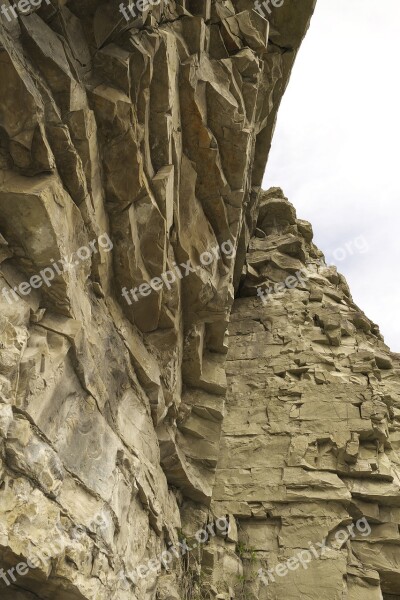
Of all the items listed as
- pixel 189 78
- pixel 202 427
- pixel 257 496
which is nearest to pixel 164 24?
pixel 189 78

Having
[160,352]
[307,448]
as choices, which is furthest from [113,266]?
[307,448]

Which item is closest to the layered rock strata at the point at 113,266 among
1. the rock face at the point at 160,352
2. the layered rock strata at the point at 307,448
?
the rock face at the point at 160,352

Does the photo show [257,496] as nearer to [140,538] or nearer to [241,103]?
[140,538]

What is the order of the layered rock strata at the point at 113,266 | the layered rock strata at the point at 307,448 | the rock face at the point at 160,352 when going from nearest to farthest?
the layered rock strata at the point at 113,266
the rock face at the point at 160,352
the layered rock strata at the point at 307,448

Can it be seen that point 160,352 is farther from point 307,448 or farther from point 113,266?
point 307,448

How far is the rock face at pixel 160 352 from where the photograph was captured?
496 centimetres

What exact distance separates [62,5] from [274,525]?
8.47 metres

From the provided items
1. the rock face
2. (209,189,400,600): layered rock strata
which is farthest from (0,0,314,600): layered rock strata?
(209,189,400,600): layered rock strata

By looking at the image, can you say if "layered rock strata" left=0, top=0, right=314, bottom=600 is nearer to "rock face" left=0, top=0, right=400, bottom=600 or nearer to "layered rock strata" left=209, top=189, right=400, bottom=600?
"rock face" left=0, top=0, right=400, bottom=600

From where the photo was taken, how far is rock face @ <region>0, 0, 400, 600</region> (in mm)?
4961

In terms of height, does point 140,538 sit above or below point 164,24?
below

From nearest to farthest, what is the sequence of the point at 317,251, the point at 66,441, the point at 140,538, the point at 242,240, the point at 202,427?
the point at 66,441 → the point at 140,538 → the point at 202,427 → the point at 242,240 → the point at 317,251

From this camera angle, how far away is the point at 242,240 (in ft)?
39.7

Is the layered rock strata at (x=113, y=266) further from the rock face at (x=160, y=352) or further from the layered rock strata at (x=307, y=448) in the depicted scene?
the layered rock strata at (x=307, y=448)
